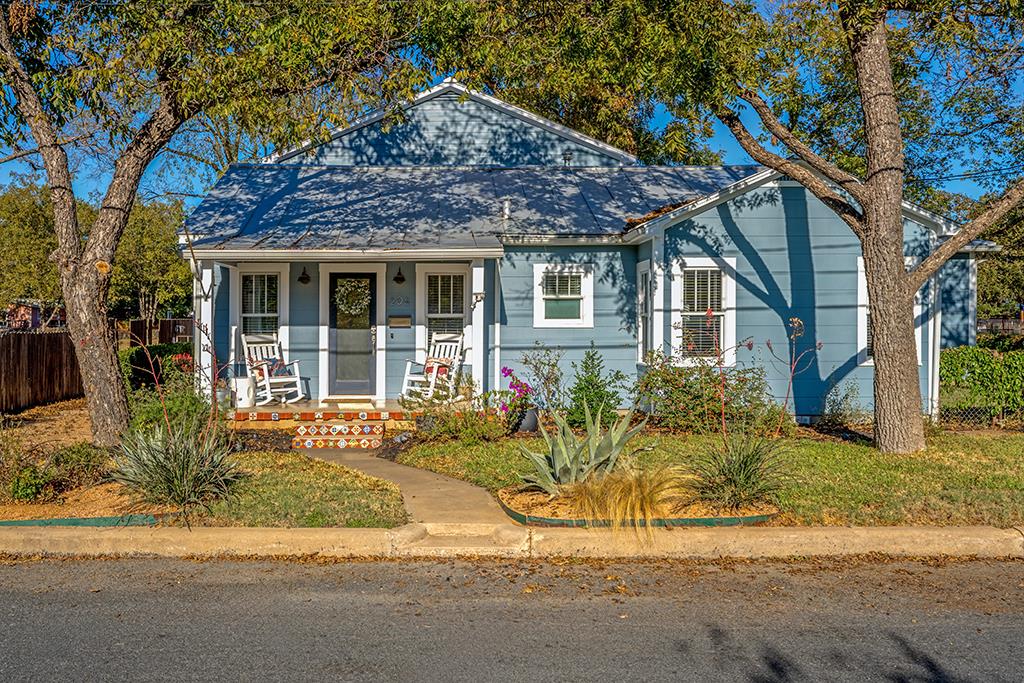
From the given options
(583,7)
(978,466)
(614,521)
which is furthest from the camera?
(583,7)

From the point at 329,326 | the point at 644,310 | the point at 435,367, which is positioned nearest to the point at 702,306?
the point at 644,310

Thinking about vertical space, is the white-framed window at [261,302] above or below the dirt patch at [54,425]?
above

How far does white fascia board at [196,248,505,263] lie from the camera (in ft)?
36.9

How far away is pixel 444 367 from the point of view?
12.0 m

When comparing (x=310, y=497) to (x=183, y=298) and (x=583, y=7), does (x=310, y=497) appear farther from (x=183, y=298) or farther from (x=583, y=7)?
(x=183, y=298)

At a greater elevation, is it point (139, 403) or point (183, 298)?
point (183, 298)

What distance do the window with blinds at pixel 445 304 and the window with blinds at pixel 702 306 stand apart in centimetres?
354

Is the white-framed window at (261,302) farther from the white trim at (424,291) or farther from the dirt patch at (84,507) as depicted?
the dirt patch at (84,507)

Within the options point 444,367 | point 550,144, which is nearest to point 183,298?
point 550,144

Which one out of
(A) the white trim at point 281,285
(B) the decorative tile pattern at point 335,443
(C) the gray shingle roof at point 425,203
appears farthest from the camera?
(A) the white trim at point 281,285

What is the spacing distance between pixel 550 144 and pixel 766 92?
653 centimetres

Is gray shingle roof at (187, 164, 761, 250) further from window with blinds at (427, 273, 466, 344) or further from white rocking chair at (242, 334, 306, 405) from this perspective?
white rocking chair at (242, 334, 306, 405)

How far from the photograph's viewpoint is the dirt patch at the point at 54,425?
1041cm

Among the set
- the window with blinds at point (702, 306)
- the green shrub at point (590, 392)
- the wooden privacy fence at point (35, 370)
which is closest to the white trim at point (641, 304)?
the window with blinds at point (702, 306)
